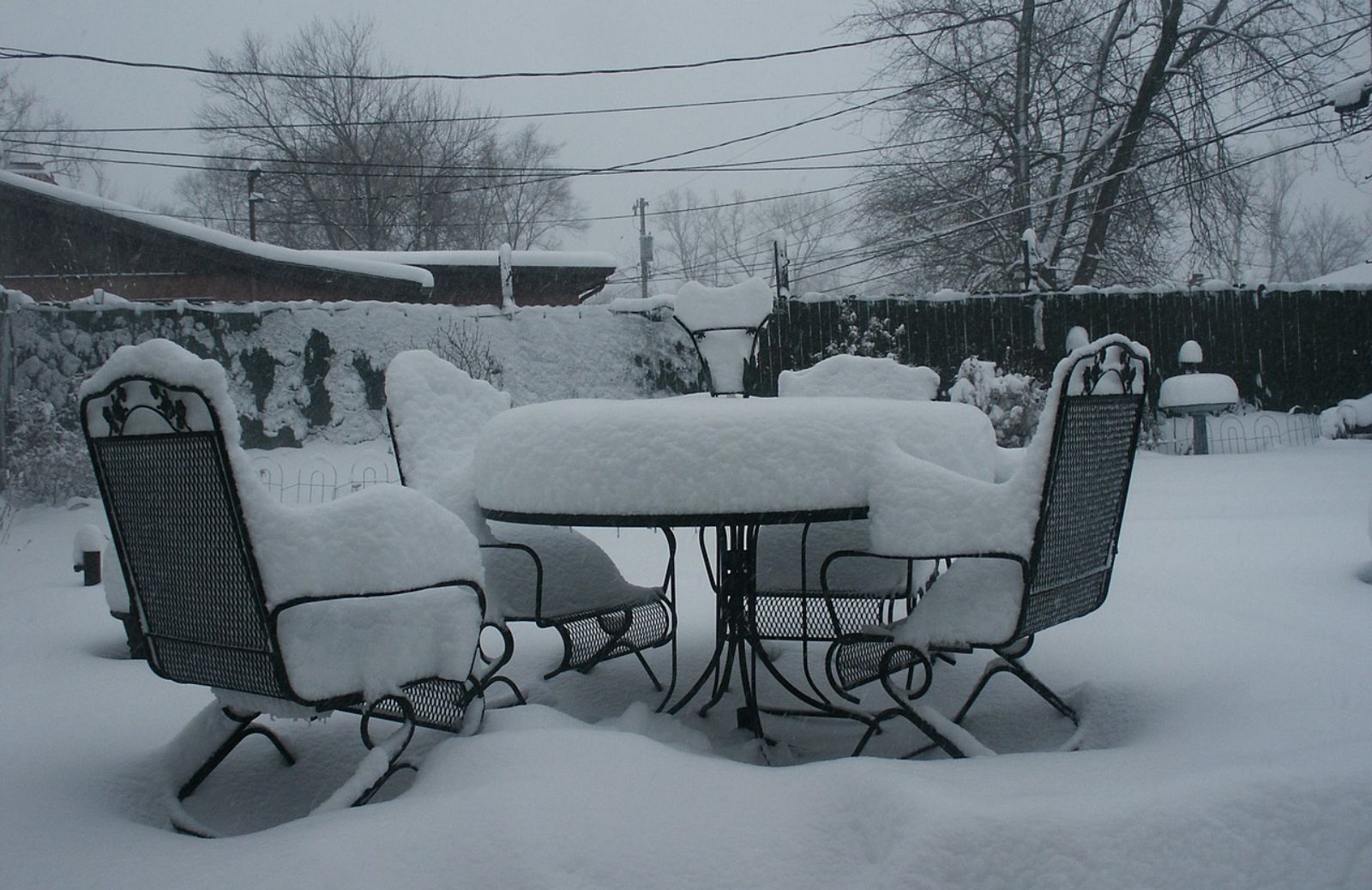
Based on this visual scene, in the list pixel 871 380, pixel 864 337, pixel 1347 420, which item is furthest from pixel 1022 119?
pixel 871 380

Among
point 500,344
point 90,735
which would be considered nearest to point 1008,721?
point 90,735

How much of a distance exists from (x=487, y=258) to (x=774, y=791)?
13007 mm

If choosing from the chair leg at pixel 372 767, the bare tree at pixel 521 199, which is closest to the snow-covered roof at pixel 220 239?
the bare tree at pixel 521 199

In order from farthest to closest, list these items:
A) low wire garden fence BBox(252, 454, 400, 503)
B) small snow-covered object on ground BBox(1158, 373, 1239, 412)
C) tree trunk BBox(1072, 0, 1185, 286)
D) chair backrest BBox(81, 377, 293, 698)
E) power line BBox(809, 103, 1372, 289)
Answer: tree trunk BBox(1072, 0, 1185, 286) < power line BBox(809, 103, 1372, 289) < small snow-covered object on ground BBox(1158, 373, 1239, 412) < low wire garden fence BBox(252, 454, 400, 503) < chair backrest BBox(81, 377, 293, 698)

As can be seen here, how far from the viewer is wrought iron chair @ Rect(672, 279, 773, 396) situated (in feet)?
8.04

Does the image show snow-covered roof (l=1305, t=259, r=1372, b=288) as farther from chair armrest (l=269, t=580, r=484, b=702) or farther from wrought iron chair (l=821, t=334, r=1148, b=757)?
chair armrest (l=269, t=580, r=484, b=702)

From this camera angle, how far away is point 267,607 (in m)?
1.37

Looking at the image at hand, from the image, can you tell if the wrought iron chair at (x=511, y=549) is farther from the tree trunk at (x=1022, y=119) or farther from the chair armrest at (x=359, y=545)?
the tree trunk at (x=1022, y=119)

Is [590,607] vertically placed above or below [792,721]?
above

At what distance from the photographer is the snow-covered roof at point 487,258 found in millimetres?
13273

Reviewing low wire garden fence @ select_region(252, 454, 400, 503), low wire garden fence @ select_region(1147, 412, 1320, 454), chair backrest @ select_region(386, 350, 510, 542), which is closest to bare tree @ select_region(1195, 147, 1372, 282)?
low wire garden fence @ select_region(1147, 412, 1320, 454)

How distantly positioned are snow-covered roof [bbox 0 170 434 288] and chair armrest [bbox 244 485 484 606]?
10985 mm

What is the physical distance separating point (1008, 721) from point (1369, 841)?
942mm

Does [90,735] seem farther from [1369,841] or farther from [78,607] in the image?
[1369,841]
